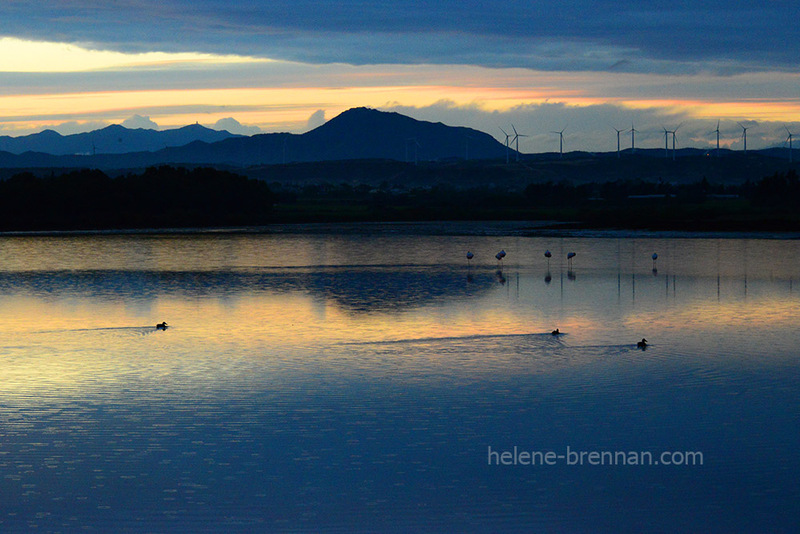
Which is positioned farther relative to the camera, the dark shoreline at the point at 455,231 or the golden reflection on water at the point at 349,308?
the dark shoreline at the point at 455,231

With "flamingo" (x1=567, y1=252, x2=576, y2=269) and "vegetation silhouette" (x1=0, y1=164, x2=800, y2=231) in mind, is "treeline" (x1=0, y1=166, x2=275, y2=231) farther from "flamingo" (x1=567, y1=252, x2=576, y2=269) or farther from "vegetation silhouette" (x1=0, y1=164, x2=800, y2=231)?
"flamingo" (x1=567, y1=252, x2=576, y2=269)

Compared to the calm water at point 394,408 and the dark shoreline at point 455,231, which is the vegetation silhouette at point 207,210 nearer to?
the dark shoreline at point 455,231

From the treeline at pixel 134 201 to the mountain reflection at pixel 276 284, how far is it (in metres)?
69.2

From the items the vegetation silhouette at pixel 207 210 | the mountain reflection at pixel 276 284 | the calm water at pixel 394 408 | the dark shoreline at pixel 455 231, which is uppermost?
the vegetation silhouette at pixel 207 210

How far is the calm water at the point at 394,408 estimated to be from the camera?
619 inches

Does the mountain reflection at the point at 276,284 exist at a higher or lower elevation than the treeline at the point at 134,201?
lower

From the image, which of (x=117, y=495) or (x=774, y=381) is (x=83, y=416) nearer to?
(x=117, y=495)

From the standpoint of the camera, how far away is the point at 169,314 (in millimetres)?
38438

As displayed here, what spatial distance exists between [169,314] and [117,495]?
75.1 ft

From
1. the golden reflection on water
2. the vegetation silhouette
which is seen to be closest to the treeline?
the vegetation silhouette

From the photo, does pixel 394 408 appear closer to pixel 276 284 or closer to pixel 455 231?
pixel 276 284

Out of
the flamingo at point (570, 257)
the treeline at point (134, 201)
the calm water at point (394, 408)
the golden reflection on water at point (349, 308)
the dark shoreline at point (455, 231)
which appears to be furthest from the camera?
the treeline at point (134, 201)

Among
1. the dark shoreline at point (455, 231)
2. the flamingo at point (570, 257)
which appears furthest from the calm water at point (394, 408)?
the dark shoreline at point (455, 231)

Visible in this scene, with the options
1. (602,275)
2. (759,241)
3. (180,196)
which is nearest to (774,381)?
(602,275)
